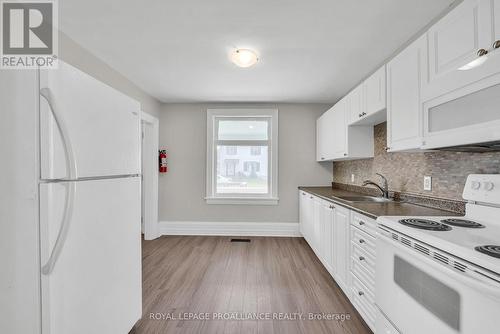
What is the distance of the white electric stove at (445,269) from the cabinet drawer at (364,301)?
0.77ft

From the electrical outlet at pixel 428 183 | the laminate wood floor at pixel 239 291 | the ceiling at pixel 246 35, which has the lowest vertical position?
the laminate wood floor at pixel 239 291

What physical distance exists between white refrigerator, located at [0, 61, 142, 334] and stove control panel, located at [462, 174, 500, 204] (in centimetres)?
228

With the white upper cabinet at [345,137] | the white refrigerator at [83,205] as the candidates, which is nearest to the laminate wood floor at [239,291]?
the white refrigerator at [83,205]

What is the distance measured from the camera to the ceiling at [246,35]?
1.71 metres

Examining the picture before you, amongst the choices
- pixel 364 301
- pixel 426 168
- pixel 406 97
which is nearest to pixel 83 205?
pixel 364 301

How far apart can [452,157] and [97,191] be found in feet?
8.20

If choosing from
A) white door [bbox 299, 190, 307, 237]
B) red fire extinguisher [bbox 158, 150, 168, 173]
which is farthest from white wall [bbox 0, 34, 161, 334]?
white door [bbox 299, 190, 307, 237]

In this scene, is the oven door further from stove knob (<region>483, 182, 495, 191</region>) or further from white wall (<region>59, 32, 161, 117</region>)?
white wall (<region>59, 32, 161, 117</region>)

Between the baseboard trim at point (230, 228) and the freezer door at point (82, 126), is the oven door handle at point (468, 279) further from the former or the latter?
the baseboard trim at point (230, 228)

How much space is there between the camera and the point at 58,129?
1.08 meters

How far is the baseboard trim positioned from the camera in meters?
4.14

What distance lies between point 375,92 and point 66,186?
249 cm

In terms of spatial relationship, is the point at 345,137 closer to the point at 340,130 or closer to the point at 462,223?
the point at 340,130

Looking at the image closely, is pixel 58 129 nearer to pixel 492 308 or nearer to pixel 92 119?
pixel 92 119
